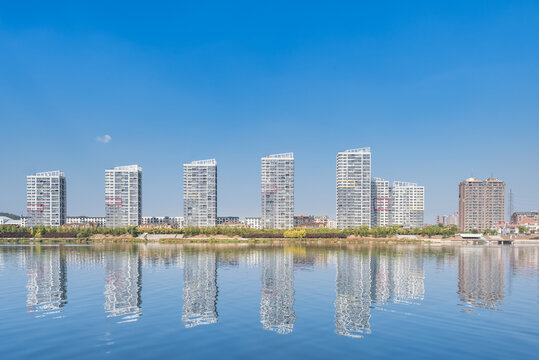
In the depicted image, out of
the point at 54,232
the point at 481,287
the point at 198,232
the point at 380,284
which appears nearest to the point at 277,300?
the point at 380,284

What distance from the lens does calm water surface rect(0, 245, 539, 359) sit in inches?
989

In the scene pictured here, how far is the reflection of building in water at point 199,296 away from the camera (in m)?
32.3

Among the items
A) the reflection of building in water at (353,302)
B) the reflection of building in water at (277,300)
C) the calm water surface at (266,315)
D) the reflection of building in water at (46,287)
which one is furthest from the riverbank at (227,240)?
the reflection of building in water at (353,302)

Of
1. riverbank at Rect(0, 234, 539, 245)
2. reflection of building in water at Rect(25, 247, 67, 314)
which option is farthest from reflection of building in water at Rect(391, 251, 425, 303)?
riverbank at Rect(0, 234, 539, 245)

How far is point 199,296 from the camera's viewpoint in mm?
41688

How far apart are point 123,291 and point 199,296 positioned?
1002cm

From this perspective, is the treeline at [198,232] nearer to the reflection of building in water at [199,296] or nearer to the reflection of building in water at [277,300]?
the reflection of building in water at [199,296]

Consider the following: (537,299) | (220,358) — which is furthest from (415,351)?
(537,299)

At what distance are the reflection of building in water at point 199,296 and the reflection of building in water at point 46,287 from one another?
1270cm

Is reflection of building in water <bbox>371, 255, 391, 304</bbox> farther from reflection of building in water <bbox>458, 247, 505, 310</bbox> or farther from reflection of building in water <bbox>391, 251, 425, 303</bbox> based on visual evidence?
reflection of building in water <bbox>458, 247, 505, 310</bbox>

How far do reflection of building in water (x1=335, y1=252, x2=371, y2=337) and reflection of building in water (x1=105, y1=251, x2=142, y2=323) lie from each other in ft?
60.0

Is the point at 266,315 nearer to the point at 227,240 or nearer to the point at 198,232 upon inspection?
the point at 227,240

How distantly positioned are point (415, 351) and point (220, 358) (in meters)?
13.2

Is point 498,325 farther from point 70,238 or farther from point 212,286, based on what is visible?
point 70,238
